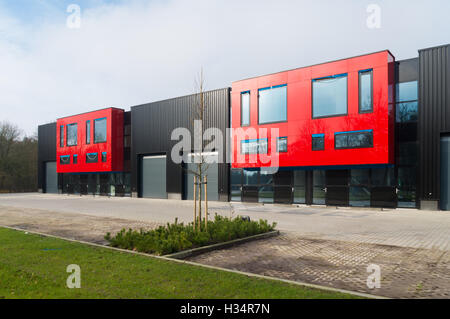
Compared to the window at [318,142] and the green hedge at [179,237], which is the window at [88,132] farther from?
the green hedge at [179,237]

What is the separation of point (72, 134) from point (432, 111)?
3835 cm

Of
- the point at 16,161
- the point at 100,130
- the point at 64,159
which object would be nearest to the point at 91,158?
the point at 100,130

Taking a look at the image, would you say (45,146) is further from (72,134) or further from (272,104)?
(272,104)

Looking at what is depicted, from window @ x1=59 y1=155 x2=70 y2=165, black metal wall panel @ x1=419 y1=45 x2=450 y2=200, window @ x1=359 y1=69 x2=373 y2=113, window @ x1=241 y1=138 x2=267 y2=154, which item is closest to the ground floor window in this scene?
window @ x1=59 y1=155 x2=70 y2=165

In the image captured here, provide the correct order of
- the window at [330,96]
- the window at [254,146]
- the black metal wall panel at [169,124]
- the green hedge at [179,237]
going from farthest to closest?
the black metal wall panel at [169,124] → the window at [254,146] → the window at [330,96] → the green hedge at [179,237]

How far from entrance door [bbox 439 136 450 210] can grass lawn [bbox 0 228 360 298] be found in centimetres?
1766

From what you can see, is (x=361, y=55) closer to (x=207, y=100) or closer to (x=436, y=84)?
(x=436, y=84)

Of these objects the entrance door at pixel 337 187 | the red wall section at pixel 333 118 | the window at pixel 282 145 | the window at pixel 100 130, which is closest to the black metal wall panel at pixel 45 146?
the window at pixel 100 130

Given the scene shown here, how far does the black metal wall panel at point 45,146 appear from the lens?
1772 inches

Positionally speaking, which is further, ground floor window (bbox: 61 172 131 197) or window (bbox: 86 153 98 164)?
window (bbox: 86 153 98 164)

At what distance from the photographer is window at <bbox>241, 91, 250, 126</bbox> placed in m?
25.5

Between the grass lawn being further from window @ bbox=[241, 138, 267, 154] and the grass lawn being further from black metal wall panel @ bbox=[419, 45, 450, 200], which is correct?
window @ bbox=[241, 138, 267, 154]

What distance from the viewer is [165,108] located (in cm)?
3191

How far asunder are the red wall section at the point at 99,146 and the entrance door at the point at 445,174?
29804mm
